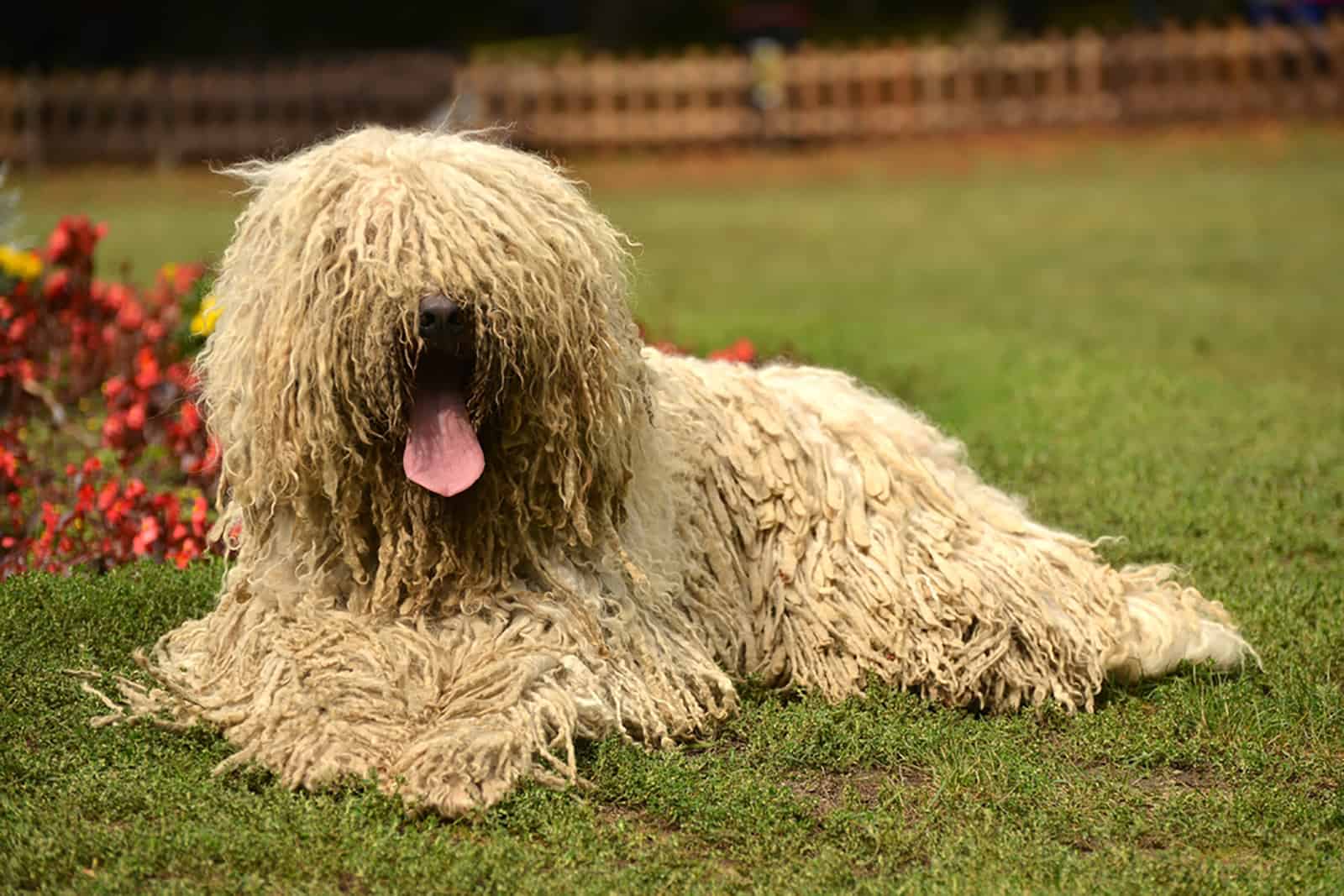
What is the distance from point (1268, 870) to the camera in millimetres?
4223

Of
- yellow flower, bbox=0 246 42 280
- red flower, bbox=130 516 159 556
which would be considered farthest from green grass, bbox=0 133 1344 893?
yellow flower, bbox=0 246 42 280

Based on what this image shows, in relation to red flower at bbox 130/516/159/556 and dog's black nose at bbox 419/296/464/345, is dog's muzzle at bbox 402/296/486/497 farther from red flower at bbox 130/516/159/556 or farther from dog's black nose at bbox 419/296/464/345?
red flower at bbox 130/516/159/556

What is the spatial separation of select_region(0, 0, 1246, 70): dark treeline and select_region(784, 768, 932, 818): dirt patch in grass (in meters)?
27.7

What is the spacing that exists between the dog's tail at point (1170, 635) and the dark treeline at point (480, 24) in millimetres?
26691

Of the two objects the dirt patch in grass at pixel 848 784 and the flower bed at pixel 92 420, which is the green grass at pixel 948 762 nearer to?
the dirt patch in grass at pixel 848 784

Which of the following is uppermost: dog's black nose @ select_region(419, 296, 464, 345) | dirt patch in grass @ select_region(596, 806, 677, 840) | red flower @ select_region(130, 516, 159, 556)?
dog's black nose @ select_region(419, 296, 464, 345)

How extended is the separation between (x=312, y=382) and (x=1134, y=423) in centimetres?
548

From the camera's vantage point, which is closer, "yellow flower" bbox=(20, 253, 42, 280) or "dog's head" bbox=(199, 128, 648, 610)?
"dog's head" bbox=(199, 128, 648, 610)

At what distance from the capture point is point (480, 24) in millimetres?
43031

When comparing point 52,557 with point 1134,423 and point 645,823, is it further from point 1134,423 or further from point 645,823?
point 1134,423

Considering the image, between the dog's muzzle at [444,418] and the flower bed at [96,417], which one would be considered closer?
the dog's muzzle at [444,418]

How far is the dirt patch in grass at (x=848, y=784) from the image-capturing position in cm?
465

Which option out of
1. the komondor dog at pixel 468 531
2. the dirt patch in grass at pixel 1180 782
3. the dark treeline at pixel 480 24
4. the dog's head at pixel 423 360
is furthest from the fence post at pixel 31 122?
the dirt patch in grass at pixel 1180 782

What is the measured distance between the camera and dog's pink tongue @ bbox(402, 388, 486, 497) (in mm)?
4562
